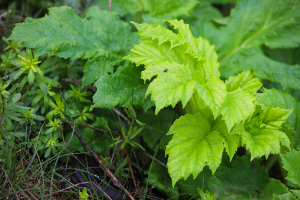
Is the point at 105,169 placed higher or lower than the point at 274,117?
lower

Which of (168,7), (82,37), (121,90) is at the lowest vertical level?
(121,90)

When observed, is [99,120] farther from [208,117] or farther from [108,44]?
[208,117]

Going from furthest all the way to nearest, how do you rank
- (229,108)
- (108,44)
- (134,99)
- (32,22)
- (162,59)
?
(108,44)
(32,22)
(134,99)
(162,59)
(229,108)

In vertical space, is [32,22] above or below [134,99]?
above

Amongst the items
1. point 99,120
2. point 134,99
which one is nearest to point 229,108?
point 134,99

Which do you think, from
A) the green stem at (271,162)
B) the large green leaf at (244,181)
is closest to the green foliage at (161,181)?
the large green leaf at (244,181)

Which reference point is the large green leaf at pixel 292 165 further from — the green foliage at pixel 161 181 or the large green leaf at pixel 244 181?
the green foliage at pixel 161 181

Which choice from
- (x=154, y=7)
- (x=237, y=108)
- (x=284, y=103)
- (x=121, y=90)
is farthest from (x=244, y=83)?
(x=154, y=7)

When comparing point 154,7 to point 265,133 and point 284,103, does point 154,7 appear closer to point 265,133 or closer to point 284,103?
point 284,103
